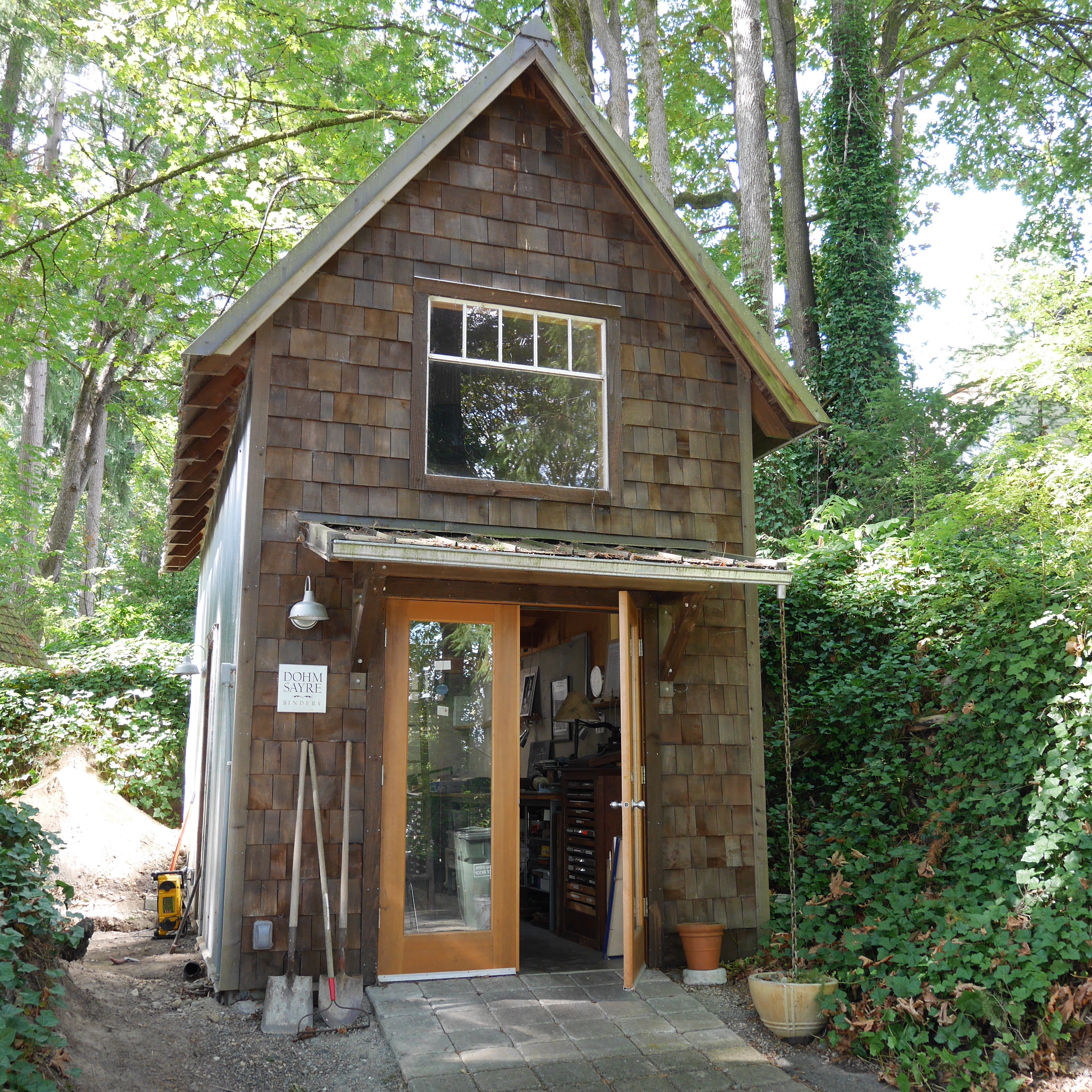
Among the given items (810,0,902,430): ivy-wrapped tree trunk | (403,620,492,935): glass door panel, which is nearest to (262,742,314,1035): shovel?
(403,620,492,935): glass door panel

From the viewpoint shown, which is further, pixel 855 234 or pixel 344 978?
pixel 855 234

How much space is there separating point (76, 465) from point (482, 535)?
14.9 metres

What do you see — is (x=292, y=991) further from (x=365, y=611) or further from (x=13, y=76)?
(x=13, y=76)

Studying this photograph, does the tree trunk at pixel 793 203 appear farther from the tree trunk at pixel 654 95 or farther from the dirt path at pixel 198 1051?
the dirt path at pixel 198 1051

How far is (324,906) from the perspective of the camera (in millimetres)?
5480

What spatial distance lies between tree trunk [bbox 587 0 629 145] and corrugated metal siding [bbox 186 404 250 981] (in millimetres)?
7990

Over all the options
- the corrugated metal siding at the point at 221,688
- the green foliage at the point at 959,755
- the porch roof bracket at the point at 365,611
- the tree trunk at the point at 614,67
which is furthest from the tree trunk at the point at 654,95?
the porch roof bracket at the point at 365,611

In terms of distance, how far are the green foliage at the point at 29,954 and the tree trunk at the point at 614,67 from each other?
11.5 metres

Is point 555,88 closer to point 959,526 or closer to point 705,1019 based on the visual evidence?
point 959,526

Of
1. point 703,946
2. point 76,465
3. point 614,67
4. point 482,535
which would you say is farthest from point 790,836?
point 76,465

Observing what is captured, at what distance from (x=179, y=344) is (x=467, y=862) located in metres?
13.5

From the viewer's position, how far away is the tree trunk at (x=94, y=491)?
Answer: 18.9m

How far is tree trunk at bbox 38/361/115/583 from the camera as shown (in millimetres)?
18141

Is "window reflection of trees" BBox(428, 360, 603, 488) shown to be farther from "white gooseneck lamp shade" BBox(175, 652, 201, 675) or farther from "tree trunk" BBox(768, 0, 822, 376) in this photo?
"tree trunk" BBox(768, 0, 822, 376)
